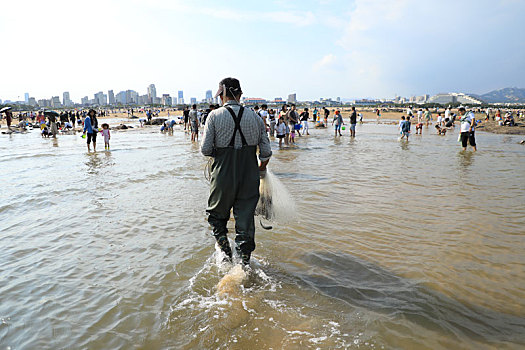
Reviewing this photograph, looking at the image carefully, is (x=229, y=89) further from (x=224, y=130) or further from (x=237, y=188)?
(x=237, y=188)

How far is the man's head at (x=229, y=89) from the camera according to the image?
11.9ft

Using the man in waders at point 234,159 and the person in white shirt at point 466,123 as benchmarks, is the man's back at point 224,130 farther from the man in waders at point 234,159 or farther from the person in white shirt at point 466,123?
the person in white shirt at point 466,123

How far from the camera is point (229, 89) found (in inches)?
143

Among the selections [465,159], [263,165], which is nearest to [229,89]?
[263,165]

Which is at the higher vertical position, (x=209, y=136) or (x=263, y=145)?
(x=209, y=136)

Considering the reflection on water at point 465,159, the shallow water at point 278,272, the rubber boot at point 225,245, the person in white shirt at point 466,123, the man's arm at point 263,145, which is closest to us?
the shallow water at point 278,272

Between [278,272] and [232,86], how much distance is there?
223 centimetres

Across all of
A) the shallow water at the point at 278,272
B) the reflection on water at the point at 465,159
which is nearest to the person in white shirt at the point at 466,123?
the reflection on water at the point at 465,159

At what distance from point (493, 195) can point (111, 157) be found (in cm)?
1333

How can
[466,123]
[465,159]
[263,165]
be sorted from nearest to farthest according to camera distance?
[263,165] < [465,159] < [466,123]

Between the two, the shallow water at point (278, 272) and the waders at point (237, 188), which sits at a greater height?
the waders at point (237, 188)

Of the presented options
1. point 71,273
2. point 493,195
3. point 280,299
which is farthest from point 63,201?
point 493,195

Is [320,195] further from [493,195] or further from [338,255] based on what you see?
[493,195]

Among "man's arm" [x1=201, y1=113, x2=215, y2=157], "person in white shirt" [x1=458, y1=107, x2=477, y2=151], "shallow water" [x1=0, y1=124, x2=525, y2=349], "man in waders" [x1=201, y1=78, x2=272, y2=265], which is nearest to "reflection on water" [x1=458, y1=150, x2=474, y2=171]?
"person in white shirt" [x1=458, y1=107, x2=477, y2=151]
